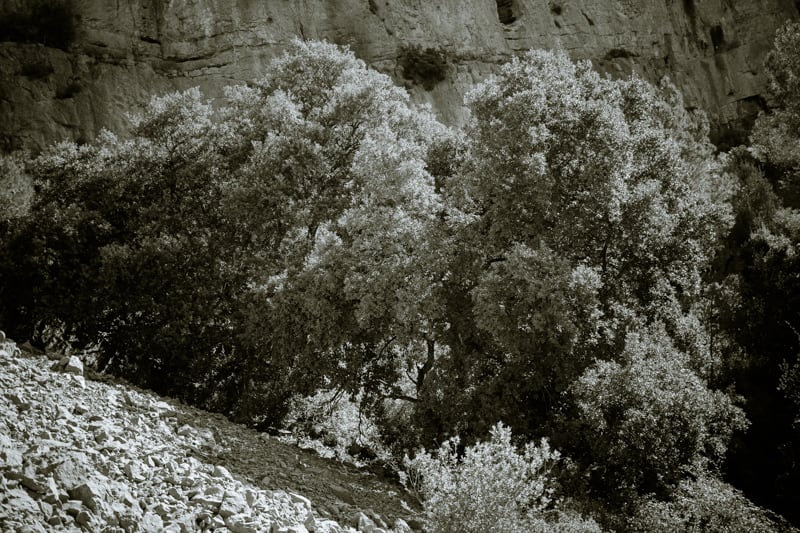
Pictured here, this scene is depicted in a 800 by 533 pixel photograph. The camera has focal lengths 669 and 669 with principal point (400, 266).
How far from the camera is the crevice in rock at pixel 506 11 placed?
43.6m

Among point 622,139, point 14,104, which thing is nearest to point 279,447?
point 622,139

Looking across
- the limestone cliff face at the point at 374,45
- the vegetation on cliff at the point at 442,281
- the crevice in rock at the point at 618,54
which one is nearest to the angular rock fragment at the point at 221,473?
the vegetation on cliff at the point at 442,281

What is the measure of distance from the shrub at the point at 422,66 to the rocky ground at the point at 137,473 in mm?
29898

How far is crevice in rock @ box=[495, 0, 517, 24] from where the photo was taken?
43.6 meters

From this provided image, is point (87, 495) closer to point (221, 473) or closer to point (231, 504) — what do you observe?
point (231, 504)

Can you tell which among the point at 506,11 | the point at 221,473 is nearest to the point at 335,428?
the point at 221,473

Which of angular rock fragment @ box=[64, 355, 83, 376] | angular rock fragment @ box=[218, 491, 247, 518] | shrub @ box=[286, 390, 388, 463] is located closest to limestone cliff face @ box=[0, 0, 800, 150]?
shrub @ box=[286, 390, 388, 463]

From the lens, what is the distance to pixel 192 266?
1897 cm

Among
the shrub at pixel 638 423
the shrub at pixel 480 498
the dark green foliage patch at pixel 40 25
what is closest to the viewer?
the shrub at pixel 480 498

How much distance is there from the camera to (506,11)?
43.9 meters

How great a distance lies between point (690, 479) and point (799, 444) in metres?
4.67

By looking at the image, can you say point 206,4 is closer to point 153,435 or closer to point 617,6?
point 617,6

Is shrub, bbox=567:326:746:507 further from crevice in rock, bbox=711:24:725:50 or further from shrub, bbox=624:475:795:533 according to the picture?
crevice in rock, bbox=711:24:725:50

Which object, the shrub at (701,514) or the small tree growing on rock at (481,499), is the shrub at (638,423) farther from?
the small tree growing on rock at (481,499)
